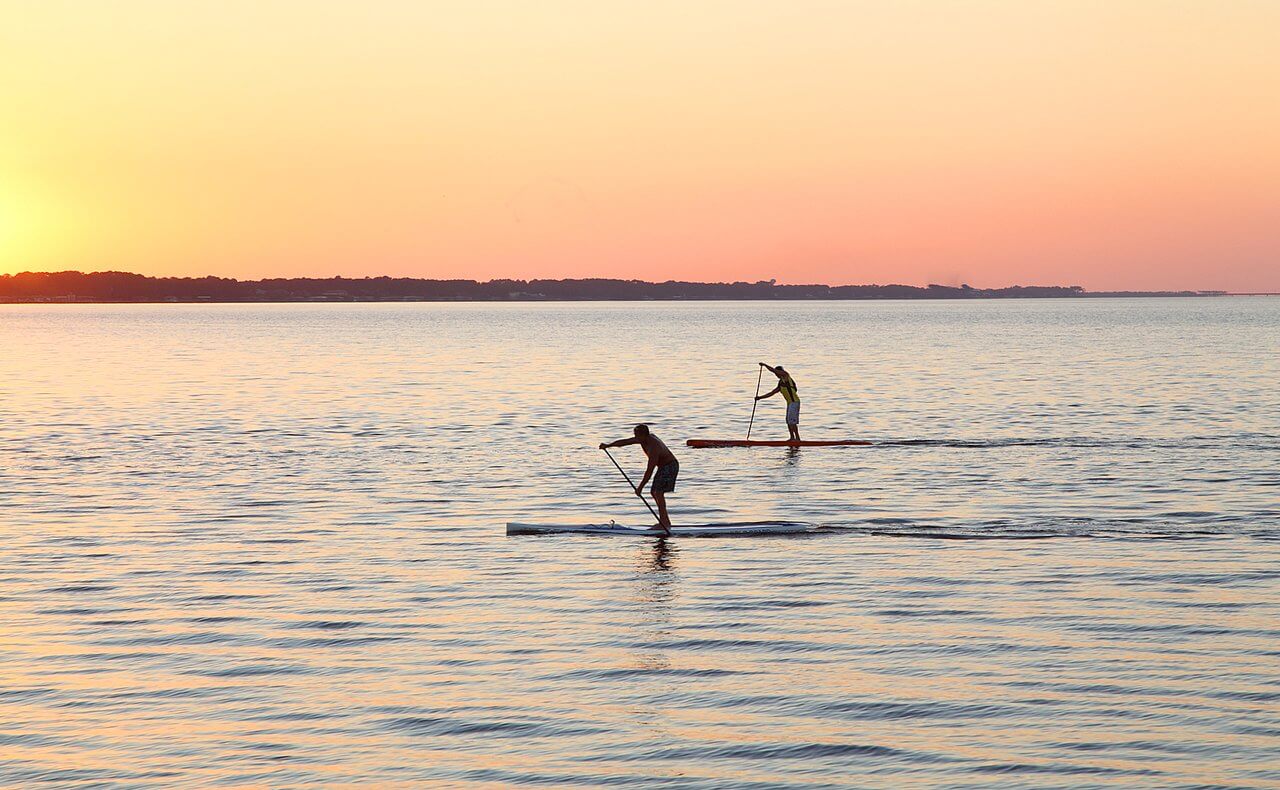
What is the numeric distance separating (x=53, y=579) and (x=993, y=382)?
6018 cm

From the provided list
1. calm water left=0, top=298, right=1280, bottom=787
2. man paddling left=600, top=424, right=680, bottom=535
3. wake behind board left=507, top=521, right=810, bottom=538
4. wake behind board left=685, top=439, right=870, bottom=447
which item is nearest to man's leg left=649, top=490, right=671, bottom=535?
man paddling left=600, top=424, right=680, bottom=535

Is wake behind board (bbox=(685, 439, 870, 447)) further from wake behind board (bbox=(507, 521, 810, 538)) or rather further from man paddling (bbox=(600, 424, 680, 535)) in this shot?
man paddling (bbox=(600, 424, 680, 535))

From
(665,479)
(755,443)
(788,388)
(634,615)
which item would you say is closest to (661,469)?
(665,479)

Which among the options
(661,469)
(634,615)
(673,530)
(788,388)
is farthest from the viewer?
(788,388)

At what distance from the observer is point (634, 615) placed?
18578 mm

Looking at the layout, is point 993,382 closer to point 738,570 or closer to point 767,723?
point 738,570

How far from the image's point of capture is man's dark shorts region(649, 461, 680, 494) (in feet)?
80.8

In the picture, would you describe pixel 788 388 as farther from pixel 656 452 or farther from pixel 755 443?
pixel 656 452

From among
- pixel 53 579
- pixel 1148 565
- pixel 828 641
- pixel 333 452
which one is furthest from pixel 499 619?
pixel 333 452

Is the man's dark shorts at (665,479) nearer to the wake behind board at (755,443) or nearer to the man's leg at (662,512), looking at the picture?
the man's leg at (662,512)

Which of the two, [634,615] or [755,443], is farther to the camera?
[755,443]

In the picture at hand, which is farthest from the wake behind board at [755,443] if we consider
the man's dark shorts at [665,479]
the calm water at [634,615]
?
the man's dark shorts at [665,479]

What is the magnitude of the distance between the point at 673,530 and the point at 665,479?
0.81m

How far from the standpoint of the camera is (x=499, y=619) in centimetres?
1841
